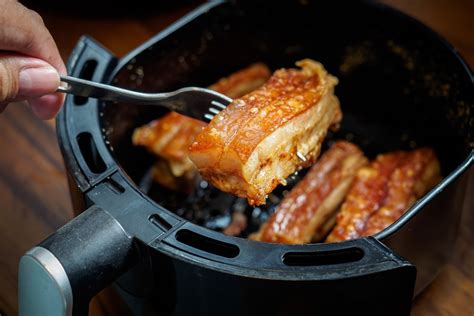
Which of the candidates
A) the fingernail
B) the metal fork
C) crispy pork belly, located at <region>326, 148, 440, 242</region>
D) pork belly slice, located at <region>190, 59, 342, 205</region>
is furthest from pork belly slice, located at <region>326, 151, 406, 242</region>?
the fingernail

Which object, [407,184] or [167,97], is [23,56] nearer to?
[167,97]

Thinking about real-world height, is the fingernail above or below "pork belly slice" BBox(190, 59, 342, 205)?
above

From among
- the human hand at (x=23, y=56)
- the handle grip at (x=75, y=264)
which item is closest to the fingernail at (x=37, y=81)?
the human hand at (x=23, y=56)

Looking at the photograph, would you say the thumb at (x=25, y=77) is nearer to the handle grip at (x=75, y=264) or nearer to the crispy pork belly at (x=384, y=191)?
the handle grip at (x=75, y=264)

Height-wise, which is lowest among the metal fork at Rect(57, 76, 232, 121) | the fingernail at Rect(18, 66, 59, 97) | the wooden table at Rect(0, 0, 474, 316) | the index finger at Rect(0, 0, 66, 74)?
the wooden table at Rect(0, 0, 474, 316)

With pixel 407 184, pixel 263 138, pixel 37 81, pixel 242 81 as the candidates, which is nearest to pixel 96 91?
pixel 37 81

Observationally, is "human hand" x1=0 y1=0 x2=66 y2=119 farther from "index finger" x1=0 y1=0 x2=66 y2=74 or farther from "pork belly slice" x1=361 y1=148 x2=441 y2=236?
"pork belly slice" x1=361 y1=148 x2=441 y2=236

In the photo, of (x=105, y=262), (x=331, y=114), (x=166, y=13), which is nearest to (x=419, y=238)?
(x=331, y=114)
